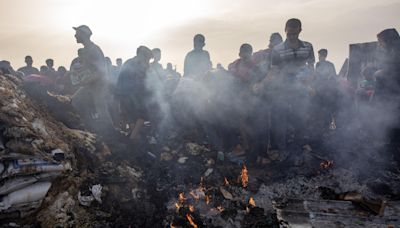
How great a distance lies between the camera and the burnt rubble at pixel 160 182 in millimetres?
4246

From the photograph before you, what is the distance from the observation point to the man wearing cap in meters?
7.21

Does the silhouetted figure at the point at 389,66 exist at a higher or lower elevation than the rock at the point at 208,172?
higher

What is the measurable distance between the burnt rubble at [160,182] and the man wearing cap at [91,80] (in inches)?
22.6

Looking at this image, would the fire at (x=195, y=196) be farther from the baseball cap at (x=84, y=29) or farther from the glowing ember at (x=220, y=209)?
the baseball cap at (x=84, y=29)

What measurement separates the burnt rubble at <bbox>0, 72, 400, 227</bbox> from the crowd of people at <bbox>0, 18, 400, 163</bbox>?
0.53 metres

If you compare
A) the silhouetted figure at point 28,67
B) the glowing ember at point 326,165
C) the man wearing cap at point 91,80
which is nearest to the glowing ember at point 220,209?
the glowing ember at point 326,165

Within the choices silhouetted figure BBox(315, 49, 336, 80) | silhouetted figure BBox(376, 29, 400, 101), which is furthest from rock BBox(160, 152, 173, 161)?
silhouetted figure BBox(315, 49, 336, 80)

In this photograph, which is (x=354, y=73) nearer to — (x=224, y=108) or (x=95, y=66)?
(x=224, y=108)

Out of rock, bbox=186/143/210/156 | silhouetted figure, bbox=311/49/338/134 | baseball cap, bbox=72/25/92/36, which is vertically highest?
baseball cap, bbox=72/25/92/36

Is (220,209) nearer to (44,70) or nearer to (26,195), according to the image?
(26,195)

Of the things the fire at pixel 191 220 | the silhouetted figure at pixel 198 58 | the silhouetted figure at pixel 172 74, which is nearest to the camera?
the fire at pixel 191 220

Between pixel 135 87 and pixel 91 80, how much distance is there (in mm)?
1091

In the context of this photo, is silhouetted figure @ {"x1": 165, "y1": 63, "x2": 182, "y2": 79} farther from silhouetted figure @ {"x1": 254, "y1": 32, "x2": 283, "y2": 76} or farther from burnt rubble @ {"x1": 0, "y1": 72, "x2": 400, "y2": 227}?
silhouetted figure @ {"x1": 254, "y1": 32, "x2": 283, "y2": 76}

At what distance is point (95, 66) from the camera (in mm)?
7344
